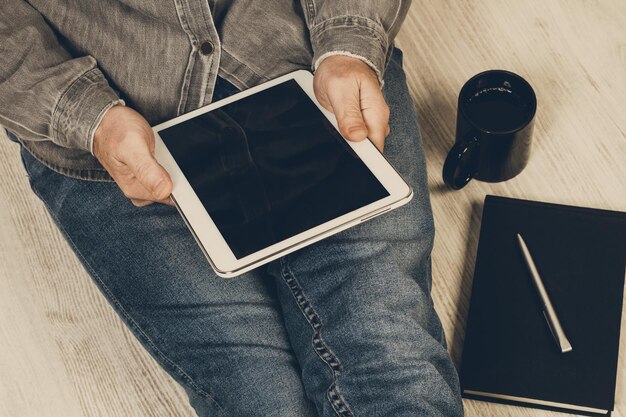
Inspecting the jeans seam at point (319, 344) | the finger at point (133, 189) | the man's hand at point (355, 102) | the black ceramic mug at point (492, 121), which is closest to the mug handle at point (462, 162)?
the black ceramic mug at point (492, 121)

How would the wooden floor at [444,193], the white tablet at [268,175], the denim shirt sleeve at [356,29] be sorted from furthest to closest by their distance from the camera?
the wooden floor at [444,193]
the denim shirt sleeve at [356,29]
the white tablet at [268,175]

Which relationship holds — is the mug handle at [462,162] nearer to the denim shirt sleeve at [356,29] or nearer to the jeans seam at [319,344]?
the denim shirt sleeve at [356,29]

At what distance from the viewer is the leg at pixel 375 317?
675mm

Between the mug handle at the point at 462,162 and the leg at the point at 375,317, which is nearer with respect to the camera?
the leg at the point at 375,317

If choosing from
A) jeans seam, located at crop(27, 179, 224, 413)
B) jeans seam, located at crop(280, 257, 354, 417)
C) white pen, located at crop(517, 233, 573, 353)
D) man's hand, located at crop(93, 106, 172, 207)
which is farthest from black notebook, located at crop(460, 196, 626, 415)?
man's hand, located at crop(93, 106, 172, 207)

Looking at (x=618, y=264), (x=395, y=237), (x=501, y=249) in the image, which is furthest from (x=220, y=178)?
(x=618, y=264)

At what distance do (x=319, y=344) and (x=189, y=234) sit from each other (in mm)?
184

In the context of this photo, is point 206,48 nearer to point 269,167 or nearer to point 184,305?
point 269,167

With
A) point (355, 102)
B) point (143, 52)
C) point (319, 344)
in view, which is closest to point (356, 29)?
point (355, 102)

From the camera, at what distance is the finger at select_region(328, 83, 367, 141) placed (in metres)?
0.70

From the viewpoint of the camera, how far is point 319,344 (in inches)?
28.0

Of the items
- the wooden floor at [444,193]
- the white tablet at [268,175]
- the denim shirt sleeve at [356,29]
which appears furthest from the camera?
the wooden floor at [444,193]

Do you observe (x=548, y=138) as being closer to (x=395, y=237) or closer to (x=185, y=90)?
(x=395, y=237)

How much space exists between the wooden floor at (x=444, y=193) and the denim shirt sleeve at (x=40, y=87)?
0.91 ft
